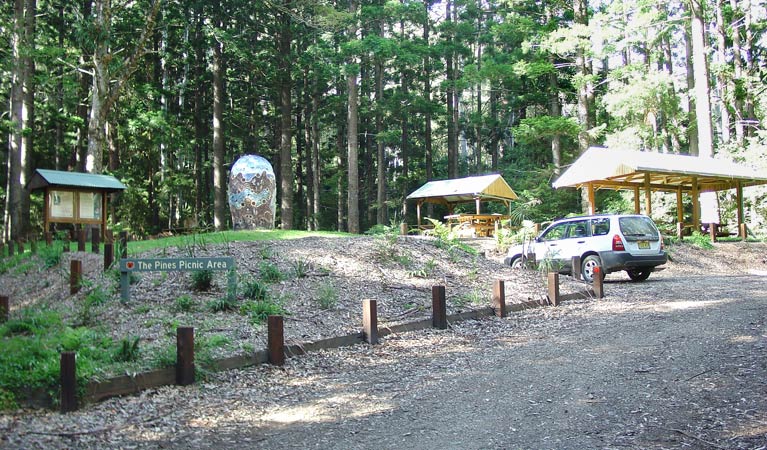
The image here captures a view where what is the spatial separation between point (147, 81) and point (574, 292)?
108 ft

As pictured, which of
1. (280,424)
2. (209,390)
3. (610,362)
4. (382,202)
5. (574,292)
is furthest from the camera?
(382,202)

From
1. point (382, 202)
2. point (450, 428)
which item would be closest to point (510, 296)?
point (450, 428)

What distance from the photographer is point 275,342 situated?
21.8 feet

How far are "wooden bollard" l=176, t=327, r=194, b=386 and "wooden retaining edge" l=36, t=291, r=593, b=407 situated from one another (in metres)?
0.08

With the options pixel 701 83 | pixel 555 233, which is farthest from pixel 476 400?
pixel 701 83

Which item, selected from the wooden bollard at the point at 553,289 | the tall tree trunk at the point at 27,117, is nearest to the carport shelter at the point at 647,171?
the wooden bollard at the point at 553,289

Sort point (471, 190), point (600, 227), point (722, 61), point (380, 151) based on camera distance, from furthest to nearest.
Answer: point (380, 151), point (471, 190), point (722, 61), point (600, 227)

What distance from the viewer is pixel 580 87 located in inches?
1089

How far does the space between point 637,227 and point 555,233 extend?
84.1 inches

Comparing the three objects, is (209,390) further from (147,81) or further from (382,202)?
(147,81)

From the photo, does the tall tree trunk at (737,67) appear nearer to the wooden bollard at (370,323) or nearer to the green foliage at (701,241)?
the green foliage at (701,241)

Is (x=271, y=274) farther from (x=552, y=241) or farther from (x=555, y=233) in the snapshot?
(x=555, y=233)

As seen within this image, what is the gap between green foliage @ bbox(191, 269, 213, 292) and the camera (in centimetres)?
902

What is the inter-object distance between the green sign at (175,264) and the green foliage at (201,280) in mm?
698
